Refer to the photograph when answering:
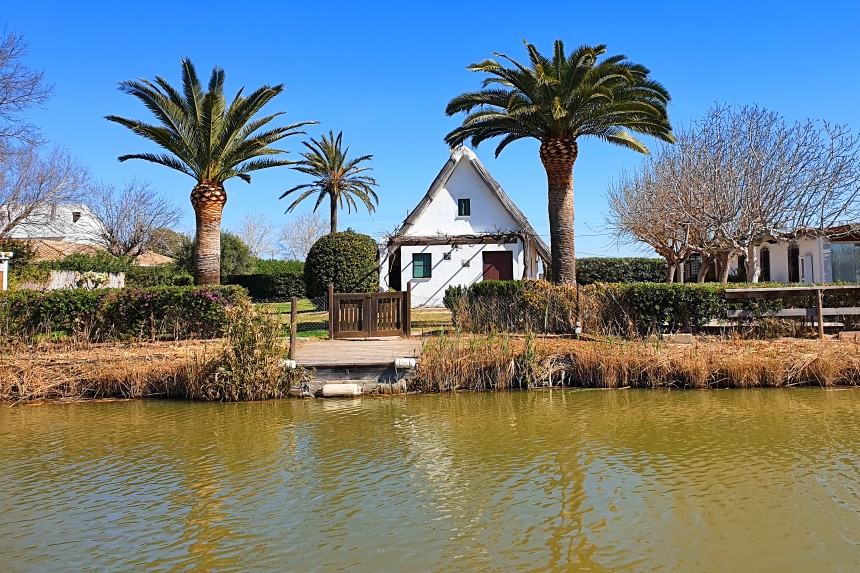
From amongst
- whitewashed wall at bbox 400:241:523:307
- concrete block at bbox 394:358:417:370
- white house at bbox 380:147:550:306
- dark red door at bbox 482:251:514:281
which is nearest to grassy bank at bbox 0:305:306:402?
concrete block at bbox 394:358:417:370

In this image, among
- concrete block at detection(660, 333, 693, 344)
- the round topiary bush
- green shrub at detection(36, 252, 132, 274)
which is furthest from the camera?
green shrub at detection(36, 252, 132, 274)

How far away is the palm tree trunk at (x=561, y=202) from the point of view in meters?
19.7

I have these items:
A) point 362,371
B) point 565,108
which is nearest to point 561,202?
point 565,108

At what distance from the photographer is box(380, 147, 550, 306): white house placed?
29281mm

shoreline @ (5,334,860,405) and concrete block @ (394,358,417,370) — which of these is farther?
concrete block @ (394,358,417,370)

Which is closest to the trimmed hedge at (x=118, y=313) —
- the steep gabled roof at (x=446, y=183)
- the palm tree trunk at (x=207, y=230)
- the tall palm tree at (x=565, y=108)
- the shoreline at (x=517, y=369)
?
the shoreline at (x=517, y=369)

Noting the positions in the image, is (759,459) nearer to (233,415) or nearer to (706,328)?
(233,415)

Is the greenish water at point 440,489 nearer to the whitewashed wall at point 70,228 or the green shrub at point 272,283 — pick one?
the green shrub at point 272,283

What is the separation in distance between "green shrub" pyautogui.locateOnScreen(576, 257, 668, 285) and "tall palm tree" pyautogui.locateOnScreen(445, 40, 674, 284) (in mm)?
18015

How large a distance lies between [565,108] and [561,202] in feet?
9.03

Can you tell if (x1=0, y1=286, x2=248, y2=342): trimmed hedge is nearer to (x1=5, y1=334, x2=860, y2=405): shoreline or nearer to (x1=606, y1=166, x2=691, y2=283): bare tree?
(x1=5, y1=334, x2=860, y2=405): shoreline

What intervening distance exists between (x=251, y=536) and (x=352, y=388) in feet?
21.7

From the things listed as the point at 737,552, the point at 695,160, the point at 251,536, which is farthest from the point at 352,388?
the point at 695,160

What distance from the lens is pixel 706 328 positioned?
16.0 meters
